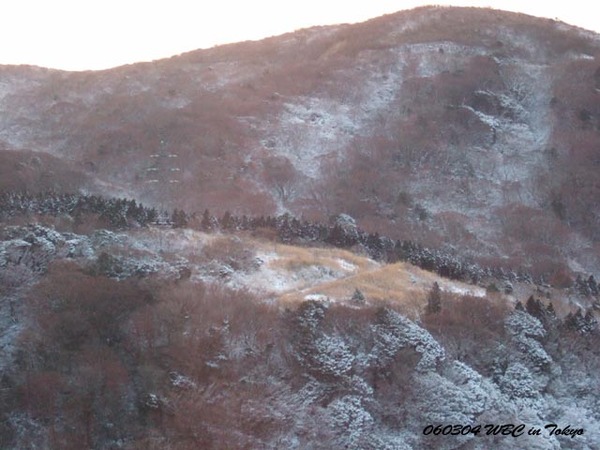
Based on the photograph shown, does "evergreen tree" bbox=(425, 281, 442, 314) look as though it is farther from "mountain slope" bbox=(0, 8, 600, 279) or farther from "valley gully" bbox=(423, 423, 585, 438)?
"mountain slope" bbox=(0, 8, 600, 279)

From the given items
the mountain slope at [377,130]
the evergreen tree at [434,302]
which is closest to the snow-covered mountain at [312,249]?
the evergreen tree at [434,302]

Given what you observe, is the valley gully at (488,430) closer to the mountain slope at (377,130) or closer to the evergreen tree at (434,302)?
the evergreen tree at (434,302)

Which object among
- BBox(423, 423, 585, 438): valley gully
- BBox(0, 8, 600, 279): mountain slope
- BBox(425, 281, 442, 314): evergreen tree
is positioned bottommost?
BBox(423, 423, 585, 438): valley gully

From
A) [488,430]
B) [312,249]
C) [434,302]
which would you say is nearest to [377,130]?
[312,249]

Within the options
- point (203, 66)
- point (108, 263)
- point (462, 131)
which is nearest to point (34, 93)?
point (203, 66)

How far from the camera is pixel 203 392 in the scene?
46.8ft

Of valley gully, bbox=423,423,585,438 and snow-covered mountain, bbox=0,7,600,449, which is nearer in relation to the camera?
snow-covered mountain, bbox=0,7,600,449

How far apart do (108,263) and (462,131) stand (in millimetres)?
26276

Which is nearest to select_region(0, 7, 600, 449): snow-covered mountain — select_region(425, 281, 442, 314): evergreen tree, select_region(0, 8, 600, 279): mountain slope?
select_region(425, 281, 442, 314): evergreen tree

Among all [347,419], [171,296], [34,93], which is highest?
[34,93]

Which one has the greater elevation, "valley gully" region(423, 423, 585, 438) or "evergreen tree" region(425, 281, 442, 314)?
"evergreen tree" region(425, 281, 442, 314)

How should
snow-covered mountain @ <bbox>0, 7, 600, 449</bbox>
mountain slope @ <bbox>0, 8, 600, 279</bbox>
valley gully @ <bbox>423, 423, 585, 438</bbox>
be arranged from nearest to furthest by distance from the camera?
snow-covered mountain @ <bbox>0, 7, 600, 449</bbox>
valley gully @ <bbox>423, 423, 585, 438</bbox>
mountain slope @ <bbox>0, 8, 600, 279</bbox>

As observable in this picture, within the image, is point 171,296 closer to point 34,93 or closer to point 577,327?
point 577,327

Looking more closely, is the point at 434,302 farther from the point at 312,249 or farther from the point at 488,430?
the point at 312,249
